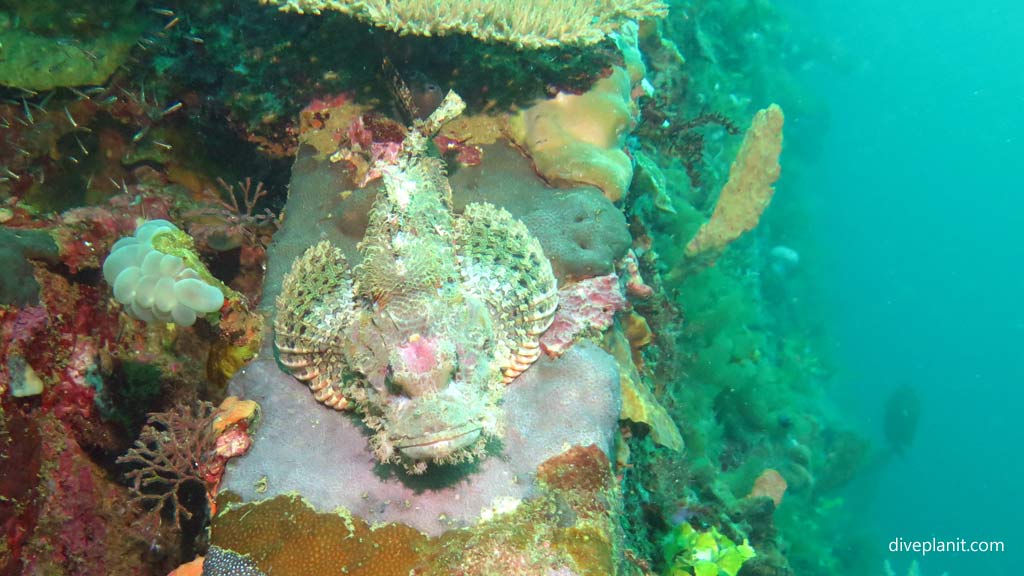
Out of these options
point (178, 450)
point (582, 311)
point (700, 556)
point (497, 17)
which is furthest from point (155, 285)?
point (700, 556)

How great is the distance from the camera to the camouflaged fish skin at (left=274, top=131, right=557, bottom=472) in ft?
8.77

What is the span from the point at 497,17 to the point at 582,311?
278cm

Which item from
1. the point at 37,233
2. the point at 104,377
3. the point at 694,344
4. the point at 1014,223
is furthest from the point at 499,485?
the point at 1014,223

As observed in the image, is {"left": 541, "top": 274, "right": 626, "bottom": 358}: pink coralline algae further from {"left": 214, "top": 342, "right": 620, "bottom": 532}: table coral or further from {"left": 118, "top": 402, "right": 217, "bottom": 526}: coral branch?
{"left": 118, "top": 402, "right": 217, "bottom": 526}: coral branch

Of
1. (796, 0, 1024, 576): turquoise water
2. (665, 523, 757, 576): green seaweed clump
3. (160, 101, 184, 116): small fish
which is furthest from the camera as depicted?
(796, 0, 1024, 576): turquoise water

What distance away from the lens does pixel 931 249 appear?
4147 cm

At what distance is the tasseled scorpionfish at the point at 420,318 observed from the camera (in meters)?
2.67

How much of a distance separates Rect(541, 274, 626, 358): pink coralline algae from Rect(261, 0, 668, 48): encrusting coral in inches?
89.4

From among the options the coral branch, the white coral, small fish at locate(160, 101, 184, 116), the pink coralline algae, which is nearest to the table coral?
the pink coralline algae

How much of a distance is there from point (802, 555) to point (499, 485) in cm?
1393

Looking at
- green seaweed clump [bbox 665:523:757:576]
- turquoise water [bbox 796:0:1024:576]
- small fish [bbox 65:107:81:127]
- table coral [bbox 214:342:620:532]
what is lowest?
turquoise water [bbox 796:0:1024:576]

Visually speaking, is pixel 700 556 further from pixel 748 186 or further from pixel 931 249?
pixel 931 249

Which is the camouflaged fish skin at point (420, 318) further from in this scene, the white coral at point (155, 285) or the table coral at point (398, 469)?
the white coral at point (155, 285)

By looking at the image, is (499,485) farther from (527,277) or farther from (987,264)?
(987,264)
